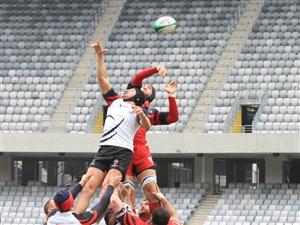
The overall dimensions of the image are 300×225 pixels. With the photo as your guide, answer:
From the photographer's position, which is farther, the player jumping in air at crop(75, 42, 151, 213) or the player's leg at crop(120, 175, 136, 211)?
the player jumping in air at crop(75, 42, 151, 213)

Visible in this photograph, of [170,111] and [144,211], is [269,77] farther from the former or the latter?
[144,211]

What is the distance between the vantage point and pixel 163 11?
3219cm

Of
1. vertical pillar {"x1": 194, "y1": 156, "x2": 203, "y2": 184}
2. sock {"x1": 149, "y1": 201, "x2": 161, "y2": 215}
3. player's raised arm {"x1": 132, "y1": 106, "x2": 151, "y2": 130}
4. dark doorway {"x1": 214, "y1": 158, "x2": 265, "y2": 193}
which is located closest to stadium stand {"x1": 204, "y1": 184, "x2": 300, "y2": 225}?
dark doorway {"x1": 214, "y1": 158, "x2": 265, "y2": 193}

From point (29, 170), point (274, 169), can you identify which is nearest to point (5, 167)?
point (29, 170)

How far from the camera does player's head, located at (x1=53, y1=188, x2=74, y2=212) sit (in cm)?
1118

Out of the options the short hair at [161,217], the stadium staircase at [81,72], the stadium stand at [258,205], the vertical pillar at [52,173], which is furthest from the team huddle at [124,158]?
the vertical pillar at [52,173]

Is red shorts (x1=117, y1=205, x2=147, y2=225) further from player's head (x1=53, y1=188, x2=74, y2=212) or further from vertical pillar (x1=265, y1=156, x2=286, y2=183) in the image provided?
vertical pillar (x1=265, y1=156, x2=286, y2=183)

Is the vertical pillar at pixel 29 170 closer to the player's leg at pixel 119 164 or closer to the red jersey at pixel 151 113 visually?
the red jersey at pixel 151 113

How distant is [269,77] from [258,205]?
3.28 meters

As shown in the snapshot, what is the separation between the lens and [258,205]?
27828 mm

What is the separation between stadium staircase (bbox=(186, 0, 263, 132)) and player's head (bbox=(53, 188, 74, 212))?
692 inches

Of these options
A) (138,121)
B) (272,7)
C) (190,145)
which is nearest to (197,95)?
(190,145)

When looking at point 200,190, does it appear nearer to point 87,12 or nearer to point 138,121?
point 87,12

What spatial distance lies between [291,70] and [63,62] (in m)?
5.69
